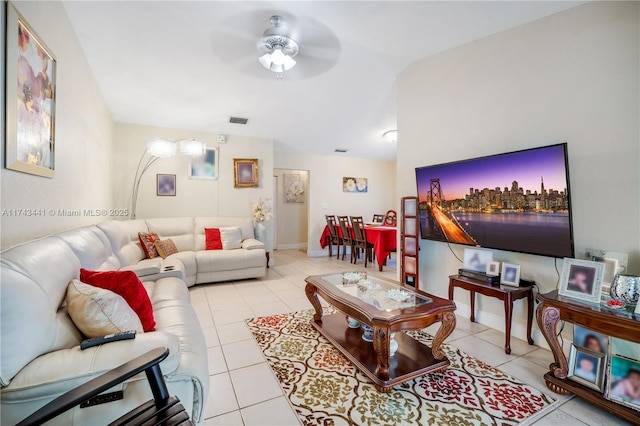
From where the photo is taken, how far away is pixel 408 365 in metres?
1.86

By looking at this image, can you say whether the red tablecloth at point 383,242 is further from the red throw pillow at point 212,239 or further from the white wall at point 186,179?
the red throw pillow at point 212,239

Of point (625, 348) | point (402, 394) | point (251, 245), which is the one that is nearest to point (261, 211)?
point (251, 245)

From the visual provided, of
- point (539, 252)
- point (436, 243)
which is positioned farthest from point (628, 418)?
point (436, 243)

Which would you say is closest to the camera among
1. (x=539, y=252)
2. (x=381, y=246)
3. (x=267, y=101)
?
(x=539, y=252)

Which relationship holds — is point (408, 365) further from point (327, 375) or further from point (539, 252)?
point (539, 252)

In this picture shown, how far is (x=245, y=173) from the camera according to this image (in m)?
5.21

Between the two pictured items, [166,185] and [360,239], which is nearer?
[166,185]

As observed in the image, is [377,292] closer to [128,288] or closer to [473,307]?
[473,307]

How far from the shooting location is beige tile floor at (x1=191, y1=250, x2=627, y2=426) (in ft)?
4.99

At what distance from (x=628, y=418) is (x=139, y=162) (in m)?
5.95

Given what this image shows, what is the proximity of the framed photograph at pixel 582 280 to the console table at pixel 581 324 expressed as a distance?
0.22ft

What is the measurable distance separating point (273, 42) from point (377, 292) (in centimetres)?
246

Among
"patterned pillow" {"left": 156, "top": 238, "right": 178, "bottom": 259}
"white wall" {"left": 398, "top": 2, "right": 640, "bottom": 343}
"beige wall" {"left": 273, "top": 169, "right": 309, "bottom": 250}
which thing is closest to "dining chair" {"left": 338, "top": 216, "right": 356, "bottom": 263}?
"beige wall" {"left": 273, "top": 169, "right": 309, "bottom": 250}

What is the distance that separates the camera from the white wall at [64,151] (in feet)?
4.88
